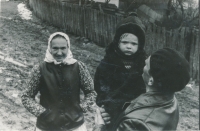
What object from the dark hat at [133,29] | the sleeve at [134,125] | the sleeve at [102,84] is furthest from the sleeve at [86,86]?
the sleeve at [134,125]

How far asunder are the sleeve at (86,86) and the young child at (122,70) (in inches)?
7.6

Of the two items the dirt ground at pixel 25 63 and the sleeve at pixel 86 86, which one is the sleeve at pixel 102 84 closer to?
the sleeve at pixel 86 86

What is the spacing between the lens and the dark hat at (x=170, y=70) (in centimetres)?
142

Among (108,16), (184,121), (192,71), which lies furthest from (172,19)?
(184,121)

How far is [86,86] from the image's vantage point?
7.47 feet

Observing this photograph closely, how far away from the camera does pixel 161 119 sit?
142cm

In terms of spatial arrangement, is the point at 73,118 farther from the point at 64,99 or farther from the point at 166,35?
the point at 166,35

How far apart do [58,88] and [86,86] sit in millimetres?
260

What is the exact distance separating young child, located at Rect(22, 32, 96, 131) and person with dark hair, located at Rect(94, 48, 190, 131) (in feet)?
2.79

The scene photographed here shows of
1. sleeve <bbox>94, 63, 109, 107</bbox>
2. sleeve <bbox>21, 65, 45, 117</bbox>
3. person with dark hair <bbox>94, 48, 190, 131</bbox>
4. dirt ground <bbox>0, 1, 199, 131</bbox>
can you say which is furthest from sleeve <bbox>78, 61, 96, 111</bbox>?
dirt ground <bbox>0, 1, 199, 131</bbox>

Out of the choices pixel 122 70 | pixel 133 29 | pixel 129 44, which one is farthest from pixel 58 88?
pixel 133 29

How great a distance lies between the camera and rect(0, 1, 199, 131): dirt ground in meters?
3.96

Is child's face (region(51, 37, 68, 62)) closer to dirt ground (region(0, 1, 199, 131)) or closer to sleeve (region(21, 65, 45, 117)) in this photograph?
sleeve (region(21, 65, 45, 117))

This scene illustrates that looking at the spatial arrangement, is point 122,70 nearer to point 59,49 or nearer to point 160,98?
point 59,49
